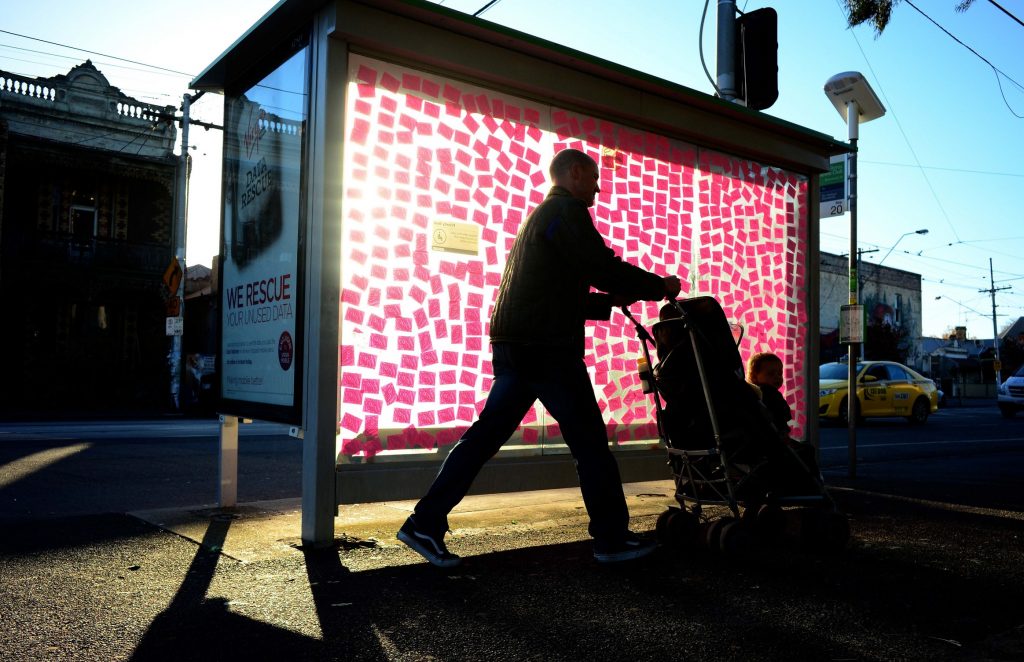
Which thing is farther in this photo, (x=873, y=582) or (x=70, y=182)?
(x=70, y=182)

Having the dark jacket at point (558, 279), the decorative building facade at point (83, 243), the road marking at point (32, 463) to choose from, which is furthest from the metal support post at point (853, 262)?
the decorative building facade at point (83, 243)

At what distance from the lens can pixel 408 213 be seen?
5.47m

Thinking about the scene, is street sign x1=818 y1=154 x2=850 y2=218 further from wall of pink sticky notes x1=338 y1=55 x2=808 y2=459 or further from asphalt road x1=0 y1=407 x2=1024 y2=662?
asphalt road x1=0 y1=407 x2=1024 y2=662

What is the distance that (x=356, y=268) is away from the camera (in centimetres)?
516

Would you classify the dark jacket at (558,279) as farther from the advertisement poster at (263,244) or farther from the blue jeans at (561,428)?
the advertisement poster at (263,244)

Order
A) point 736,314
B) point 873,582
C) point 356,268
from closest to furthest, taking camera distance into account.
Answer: point 873,582 → point 356,268 → point 736,314

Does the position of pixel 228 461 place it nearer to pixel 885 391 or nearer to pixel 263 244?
pixel 263 244

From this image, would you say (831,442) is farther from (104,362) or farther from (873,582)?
(104,362)

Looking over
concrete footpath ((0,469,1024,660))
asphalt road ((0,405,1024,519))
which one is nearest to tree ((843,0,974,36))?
asphalt road ((0,405,1024,519))

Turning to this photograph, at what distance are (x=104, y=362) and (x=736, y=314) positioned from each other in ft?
79.6

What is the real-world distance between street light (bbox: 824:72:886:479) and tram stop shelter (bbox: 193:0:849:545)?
6.50ft

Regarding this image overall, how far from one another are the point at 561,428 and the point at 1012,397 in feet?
84.8

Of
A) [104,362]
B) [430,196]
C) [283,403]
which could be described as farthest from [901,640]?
[104,362]

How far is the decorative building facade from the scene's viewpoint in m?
25.9
